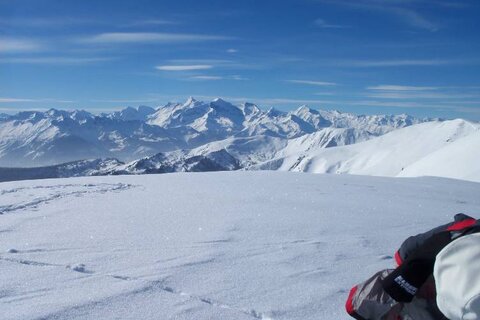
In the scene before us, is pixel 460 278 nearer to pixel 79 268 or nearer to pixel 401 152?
pixel 79 268

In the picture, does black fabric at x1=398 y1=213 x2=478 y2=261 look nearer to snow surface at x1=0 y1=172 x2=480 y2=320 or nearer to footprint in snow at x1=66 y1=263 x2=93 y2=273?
snow surface at x1=0 y1=172 x2=480 y2=320

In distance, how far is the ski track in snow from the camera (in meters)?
8.29

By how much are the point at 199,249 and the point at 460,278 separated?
12.4ft

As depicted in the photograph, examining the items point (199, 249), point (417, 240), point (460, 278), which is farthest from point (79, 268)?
→ point (460, 278)

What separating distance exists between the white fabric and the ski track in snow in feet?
25.8

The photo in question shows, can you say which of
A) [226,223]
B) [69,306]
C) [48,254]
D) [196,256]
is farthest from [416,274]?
[226,223]

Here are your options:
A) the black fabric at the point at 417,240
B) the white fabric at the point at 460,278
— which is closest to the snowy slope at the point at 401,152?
the black fabric at the point at 417,240

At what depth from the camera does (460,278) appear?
165 centimetres

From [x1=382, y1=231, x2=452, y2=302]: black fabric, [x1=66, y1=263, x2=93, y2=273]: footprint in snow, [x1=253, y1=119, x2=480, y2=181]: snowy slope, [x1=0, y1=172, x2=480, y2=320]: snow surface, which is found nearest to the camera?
[x1=382, y1=231, x2=452, y2=302]: black fabric

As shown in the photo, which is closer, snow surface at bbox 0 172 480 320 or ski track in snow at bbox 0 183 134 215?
snow surface at bbox 0 172 480 320

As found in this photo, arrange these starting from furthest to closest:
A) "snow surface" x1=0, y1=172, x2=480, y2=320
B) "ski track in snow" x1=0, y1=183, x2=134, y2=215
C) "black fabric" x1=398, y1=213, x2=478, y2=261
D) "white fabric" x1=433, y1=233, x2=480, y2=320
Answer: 1. "ski track in snow" x1=0, y1=183, x2=134, y2=215
2. "snow surface" x1=0, y1=172, x2=480, y2=320
3. "black fabric" x1=398, y1=213, x2=478, y2=261
4. "white fabric" x1=433, y1=233, x2=480, y2=320

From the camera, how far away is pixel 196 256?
15.8 feet

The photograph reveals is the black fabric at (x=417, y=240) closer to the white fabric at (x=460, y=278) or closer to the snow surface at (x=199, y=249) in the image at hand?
the white fabric at (x=460, y=278)

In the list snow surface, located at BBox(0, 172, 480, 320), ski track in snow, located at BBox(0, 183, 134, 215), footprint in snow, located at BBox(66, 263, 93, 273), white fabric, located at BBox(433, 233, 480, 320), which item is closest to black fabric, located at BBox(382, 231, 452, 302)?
white fabric, located at BBox(433, 233, 480, 320)
